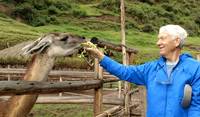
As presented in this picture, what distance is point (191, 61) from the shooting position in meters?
4.14

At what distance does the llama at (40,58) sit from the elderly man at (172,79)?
1.37 m

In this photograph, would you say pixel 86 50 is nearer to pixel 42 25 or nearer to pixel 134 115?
pixel 134 115

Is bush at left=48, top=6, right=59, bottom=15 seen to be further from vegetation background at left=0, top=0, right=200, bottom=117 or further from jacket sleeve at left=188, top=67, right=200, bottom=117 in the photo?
jacket sleeve at left=188, top=67, right=200, bottom=117

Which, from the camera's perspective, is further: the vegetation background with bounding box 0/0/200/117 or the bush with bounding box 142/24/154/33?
the bush with bounding box 142/24/154/33

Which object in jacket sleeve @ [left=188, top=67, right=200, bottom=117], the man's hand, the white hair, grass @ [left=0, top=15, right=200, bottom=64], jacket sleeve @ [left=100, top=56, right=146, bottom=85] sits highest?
grass @ [left=0, top=15, right=200, bottom=64]

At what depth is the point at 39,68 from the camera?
5.52 m

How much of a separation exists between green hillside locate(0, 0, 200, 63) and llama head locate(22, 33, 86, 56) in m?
27.1

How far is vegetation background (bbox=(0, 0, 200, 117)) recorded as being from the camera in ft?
119

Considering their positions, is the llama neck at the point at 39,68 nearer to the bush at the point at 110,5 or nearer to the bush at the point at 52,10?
the bush at the point at 52,10

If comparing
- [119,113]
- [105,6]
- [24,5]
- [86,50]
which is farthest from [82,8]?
[86,50]

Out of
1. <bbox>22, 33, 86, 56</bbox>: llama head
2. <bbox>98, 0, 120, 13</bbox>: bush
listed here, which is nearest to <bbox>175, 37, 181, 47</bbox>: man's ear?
<bbox>22, 33, 86, 56</bbox>: llama head

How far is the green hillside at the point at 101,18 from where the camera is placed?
1435 inches

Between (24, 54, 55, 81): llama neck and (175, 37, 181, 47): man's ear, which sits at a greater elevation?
(175, 37, 181, 47): man's ear

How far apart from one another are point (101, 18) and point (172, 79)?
38.7m
